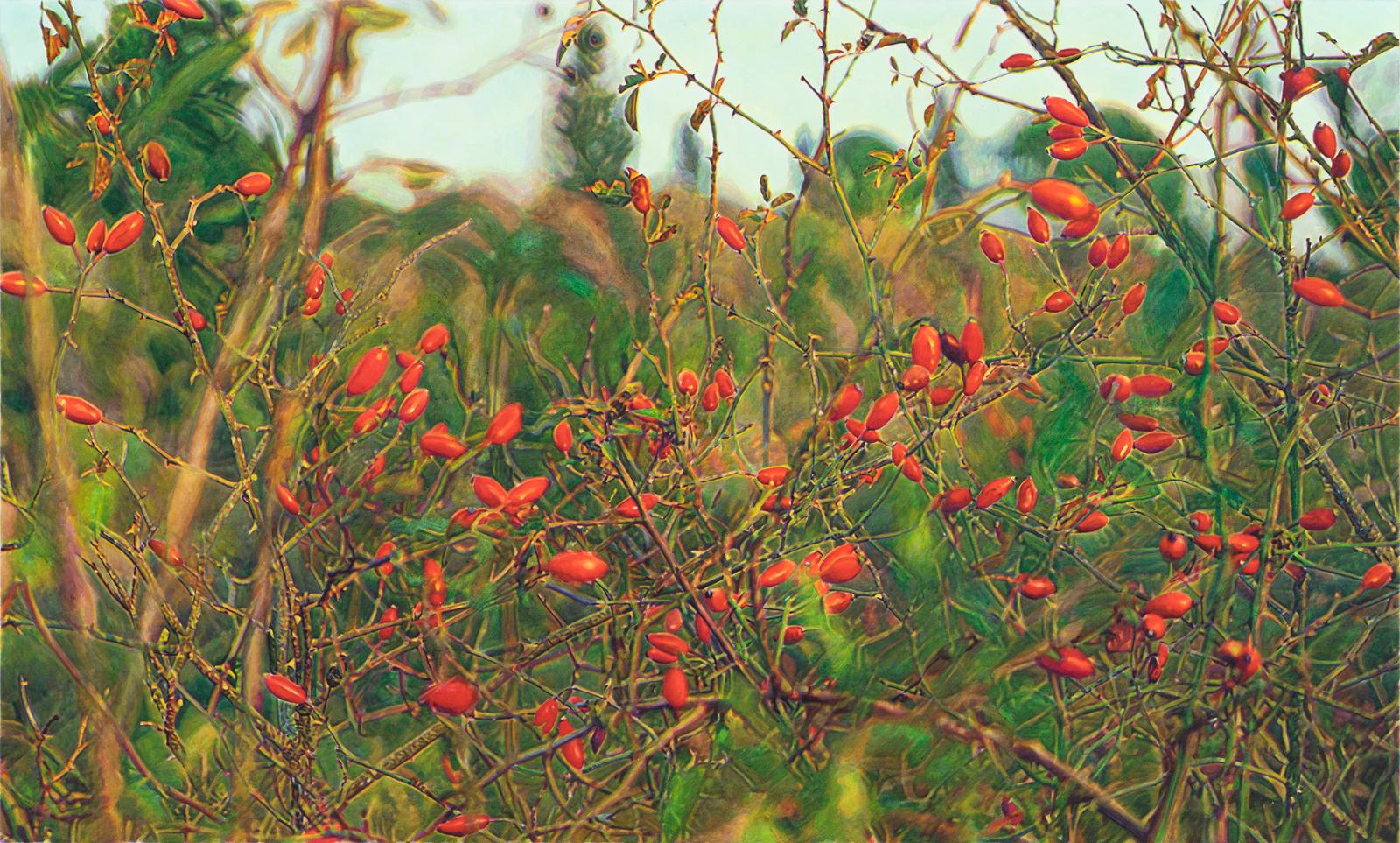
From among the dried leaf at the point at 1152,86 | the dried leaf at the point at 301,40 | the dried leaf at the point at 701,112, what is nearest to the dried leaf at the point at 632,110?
the dried leaf at the point at 701,112

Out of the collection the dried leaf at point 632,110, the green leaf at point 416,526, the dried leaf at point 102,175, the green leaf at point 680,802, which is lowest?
the green leaf at point 680,802

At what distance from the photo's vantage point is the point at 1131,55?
691 millimetres

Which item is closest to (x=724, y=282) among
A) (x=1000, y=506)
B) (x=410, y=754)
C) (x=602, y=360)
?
(x=602, y=360)

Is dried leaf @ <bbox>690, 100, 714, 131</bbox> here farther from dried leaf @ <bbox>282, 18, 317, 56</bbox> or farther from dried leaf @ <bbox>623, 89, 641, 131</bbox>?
dried leaf @ <bbox>282, 18, 317, 56</bbox>

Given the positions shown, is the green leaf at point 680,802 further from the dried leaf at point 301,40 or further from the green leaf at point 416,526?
the dried leaf at point 301,40

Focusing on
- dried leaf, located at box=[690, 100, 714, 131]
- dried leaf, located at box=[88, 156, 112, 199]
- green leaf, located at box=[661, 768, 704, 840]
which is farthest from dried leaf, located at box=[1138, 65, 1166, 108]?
dried leaf, located at box=[88, 156, 112, 199]

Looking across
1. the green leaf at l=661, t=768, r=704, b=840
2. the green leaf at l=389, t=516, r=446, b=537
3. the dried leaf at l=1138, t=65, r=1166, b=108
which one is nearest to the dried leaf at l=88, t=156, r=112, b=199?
the green leaf at l=389, t=516, r=446, b=537

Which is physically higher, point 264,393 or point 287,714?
point 264,393

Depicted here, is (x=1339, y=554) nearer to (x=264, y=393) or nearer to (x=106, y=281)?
(x=264, y=393)

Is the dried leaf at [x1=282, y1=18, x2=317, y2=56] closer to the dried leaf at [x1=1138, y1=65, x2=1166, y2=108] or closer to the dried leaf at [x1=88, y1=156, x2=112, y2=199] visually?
the dried leaf at [x1=88, y1=156, x2=112, y2=199]

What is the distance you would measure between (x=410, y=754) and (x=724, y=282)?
352 millimetres

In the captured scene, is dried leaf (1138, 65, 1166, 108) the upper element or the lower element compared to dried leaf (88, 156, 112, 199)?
upper

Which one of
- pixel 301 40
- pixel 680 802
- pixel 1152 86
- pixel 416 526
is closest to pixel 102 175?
pixel 301 40

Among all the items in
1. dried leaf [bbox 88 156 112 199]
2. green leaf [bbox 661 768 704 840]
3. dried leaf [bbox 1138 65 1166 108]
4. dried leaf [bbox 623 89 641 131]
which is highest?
dried leaf [bbox 1138 65 1166 108]
